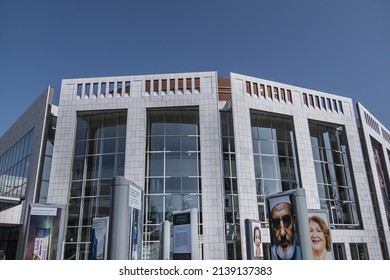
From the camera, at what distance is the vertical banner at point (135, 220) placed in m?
9.82

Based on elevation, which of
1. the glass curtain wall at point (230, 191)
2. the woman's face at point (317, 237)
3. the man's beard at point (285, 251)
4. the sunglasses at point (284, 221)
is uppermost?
the glass curtain wall at point (230, 191)

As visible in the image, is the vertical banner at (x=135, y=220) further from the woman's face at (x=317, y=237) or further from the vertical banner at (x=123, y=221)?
the woman's face at (x=317, y=237)

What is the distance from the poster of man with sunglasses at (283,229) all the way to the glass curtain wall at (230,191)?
1214cm

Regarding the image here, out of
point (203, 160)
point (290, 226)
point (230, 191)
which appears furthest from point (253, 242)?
point (203, 160)

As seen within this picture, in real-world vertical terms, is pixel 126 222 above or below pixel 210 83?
below

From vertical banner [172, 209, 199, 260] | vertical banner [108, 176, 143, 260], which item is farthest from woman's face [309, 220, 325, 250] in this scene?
vertical banner [108, 176, 143, 260]

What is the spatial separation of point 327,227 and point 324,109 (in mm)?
18857

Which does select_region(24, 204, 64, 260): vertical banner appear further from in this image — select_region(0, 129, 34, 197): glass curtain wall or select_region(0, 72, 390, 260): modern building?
select_region(0, 129, 34, 197): glass curtain wall

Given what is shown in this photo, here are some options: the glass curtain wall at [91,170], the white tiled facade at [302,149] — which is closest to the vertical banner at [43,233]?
the glass curtain wall at [91,170]

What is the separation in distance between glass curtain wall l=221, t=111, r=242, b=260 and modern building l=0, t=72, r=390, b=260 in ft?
0.27
